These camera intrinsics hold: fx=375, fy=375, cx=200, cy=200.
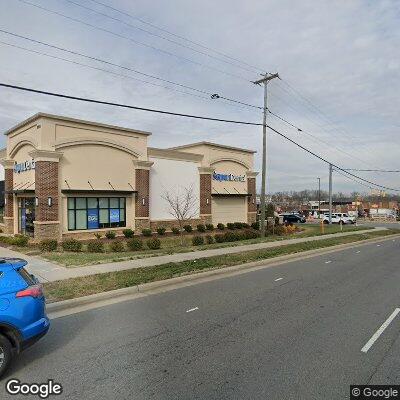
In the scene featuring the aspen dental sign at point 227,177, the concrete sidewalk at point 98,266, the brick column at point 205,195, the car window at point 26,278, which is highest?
the aspen dental sign at point 227,177

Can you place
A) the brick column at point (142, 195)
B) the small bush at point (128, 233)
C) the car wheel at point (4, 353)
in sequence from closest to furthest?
the car wheel at point (4, 353), the small bush at point (128, 233), the brick column at point (142, 195)

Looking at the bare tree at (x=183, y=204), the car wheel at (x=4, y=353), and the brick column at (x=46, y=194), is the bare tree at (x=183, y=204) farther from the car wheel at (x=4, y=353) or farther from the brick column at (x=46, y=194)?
the car wheel at (x=4, y=353)

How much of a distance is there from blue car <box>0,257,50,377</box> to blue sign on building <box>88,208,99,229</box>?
2035cm

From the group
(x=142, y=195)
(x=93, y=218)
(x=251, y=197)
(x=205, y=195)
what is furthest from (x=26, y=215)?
(x=251, y=197)

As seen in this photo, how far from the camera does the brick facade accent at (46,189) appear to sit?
73.3 feet

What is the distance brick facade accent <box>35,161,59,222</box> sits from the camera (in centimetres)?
2233

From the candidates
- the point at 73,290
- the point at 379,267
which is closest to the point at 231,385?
the point at 73,290

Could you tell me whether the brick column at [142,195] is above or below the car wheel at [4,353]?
above

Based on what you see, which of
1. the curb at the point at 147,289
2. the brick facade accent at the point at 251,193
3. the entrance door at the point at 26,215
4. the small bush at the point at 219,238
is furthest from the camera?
the brick facade accent at the point at 251,193

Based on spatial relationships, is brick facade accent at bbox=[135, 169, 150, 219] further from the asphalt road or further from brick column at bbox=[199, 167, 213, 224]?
the asphalt road

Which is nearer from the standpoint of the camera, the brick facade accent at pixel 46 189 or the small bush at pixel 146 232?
the brick facade accent at pixel 46 189

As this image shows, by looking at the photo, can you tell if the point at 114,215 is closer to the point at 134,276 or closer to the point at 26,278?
the point at 134,276

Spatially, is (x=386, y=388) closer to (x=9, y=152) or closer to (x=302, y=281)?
(x=302, y=281)

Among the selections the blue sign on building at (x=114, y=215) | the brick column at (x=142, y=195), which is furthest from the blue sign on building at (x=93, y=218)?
the brick column at (x=142, y=195)
